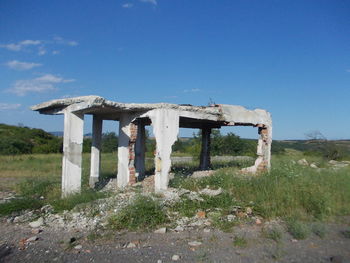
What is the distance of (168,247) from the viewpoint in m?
5.60

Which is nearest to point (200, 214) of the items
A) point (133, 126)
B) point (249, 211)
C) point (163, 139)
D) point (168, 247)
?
point (249, 211)

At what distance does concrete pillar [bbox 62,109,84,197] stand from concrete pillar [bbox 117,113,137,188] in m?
1.92

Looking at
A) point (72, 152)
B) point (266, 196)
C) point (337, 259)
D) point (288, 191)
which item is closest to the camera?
point (337, 259)

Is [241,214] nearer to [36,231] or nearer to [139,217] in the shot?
[139,217]

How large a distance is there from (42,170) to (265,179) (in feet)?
36.0

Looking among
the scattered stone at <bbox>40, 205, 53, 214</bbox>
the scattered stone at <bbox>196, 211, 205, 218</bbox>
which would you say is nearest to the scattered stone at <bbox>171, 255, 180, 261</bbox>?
the scattered stone at <bbox>196, 211, 205, 218</bbox>

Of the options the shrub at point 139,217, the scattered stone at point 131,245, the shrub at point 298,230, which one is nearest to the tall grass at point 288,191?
the shrub at point 298,230

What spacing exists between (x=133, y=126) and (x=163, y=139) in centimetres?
173

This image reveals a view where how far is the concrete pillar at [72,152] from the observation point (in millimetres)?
8883

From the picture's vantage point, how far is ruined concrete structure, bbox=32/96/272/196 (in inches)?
351

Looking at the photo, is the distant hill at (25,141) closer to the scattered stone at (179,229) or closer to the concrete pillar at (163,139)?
the concrete pillar at (163,139)

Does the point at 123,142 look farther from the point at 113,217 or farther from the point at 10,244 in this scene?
the point at 10,244

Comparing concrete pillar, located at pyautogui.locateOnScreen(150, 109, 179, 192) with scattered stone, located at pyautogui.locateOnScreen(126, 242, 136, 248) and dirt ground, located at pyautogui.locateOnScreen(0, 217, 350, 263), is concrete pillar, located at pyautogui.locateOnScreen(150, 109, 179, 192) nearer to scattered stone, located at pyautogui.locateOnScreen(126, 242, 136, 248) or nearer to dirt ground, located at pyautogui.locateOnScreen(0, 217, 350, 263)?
dirt ground, located at pyautogui.locateOnScreen(0, 217, 350, 263)

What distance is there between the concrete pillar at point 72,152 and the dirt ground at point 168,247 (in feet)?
7.96
